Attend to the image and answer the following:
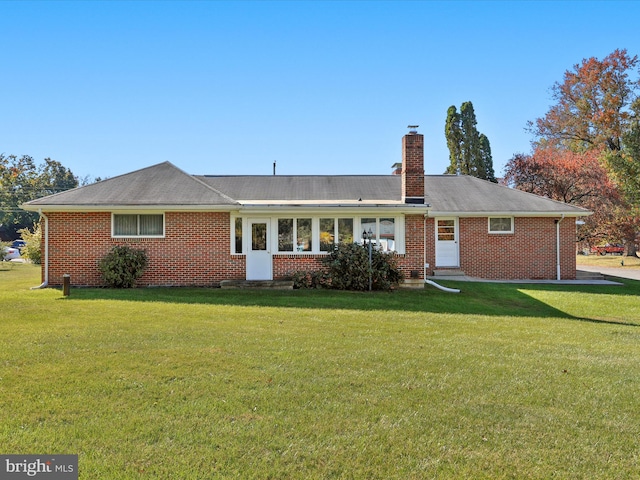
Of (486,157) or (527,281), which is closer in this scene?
(527,281)

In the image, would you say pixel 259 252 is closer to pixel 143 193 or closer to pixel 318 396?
pixel 143 193

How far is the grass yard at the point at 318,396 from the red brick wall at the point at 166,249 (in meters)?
5.14

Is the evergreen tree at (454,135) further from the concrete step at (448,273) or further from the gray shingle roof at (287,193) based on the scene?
the concrete step at (448,273)

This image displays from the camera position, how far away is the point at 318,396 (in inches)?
174

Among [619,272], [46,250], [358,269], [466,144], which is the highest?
[466,144]

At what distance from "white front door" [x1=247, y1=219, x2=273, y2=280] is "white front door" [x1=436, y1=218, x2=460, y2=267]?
7356 mm

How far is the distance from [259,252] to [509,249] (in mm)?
10016

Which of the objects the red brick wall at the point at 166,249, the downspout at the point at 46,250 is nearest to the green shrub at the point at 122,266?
the red brick wall at the point at 166,249

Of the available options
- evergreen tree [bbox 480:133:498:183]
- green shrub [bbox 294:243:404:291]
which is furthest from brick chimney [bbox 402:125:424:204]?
evergreen tree [bbox 480:133:498:183]

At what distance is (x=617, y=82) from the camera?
3369 centimetres

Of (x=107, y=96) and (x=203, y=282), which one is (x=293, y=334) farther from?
(x=107, y=96)

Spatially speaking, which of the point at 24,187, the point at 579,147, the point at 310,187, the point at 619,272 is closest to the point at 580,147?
the point at 579,147

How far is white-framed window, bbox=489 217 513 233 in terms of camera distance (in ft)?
57.9

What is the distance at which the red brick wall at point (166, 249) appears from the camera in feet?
Result: 45.6
